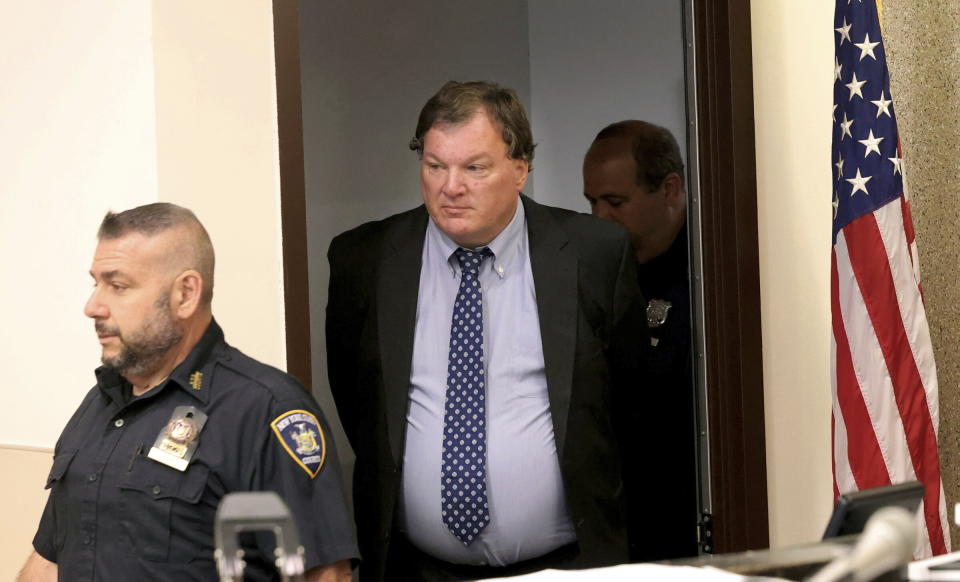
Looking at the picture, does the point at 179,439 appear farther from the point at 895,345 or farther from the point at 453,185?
the point at 895,345

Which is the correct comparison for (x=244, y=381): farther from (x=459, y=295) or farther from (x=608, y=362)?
(x=608, y=362)

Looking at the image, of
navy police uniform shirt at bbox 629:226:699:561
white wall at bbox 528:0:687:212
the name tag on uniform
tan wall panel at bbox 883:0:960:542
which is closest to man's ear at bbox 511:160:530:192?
navy police uniform shirt at bbox 629:226:699:561

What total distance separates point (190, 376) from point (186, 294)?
0.47ft

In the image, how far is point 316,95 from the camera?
4.24m

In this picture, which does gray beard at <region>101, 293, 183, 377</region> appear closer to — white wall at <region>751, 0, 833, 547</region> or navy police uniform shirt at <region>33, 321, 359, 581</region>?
navy police uniform shirt at <region>33, 321, 359, 581</region>

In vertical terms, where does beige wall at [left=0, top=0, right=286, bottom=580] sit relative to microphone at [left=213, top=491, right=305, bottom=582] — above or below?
above

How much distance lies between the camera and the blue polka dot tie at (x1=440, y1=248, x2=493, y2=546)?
8.99 feet

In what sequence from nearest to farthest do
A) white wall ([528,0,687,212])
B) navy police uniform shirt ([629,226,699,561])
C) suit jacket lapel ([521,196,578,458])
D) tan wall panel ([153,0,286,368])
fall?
1. tan wall panel ([153,0,286,368])
2. suit jacket lapel ([521,196,578,458])
3. navy police uniform shirt ([629,226,699,561])
4. white wall ([528,0,687,212])

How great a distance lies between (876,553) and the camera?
1.08 meters

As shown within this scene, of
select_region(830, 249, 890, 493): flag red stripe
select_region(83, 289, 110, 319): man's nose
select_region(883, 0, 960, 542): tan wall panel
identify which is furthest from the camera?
select_region(883, 0, 960, 542): tan wall panel

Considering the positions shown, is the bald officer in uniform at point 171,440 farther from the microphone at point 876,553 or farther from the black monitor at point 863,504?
the microphone at point 876,553

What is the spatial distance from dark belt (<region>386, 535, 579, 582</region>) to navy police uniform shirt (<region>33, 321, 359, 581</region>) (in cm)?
71

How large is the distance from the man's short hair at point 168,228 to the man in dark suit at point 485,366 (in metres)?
0.71

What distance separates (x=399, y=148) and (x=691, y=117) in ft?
4.29
